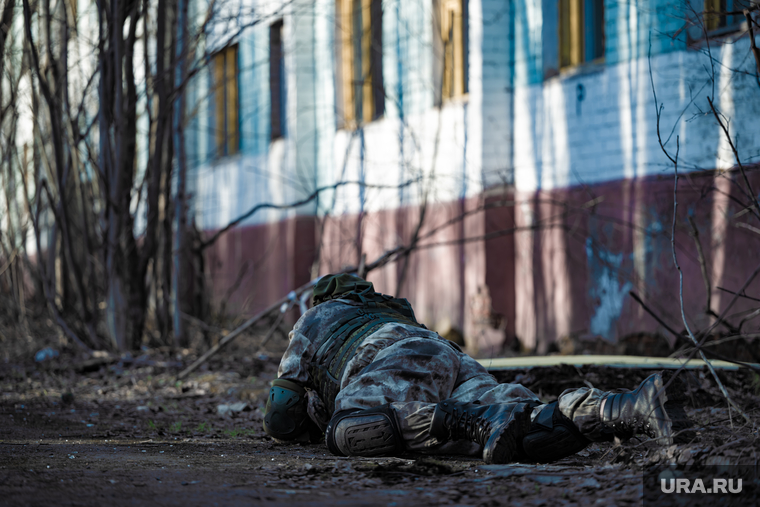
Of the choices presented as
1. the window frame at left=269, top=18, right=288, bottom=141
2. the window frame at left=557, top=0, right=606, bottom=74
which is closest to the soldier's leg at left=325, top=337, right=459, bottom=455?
the window frame at left=557, top=0, right=606, bottom=74

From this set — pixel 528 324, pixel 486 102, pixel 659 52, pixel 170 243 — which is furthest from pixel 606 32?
pixel 170 243

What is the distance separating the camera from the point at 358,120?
1010 centimetres

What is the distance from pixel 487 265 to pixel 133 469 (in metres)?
5.51

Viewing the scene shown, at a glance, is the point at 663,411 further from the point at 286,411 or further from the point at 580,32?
the point at 580,32

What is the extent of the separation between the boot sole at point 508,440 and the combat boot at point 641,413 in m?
0.25

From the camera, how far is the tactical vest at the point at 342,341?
10.6 ft

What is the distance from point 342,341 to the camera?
10.8ft

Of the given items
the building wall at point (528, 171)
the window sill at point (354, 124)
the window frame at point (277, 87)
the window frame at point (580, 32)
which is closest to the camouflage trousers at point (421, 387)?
the building wall at point (528, 171)

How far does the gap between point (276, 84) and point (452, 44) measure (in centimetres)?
371

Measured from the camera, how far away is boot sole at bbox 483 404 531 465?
8.61 ft

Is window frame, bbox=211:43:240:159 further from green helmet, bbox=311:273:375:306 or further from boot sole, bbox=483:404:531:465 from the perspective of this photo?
boot sole, bbox=483:404:531:465

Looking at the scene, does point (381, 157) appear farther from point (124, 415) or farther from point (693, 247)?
point (124, 415)

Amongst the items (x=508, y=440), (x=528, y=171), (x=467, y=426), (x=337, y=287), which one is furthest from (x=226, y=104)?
(x=508, y=440)

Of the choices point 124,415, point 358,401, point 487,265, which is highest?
point 487,265
